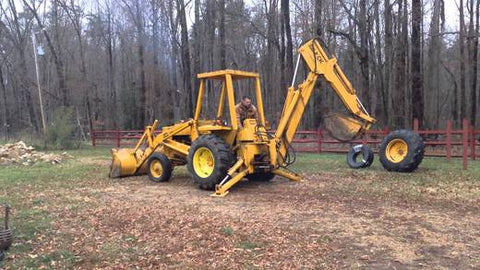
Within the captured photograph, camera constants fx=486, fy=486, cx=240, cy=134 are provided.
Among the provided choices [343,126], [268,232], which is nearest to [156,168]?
[343,126]

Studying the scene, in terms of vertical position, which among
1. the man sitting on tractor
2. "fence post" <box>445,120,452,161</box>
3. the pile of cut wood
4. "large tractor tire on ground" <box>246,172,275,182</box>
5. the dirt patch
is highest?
the man sitting on tractor

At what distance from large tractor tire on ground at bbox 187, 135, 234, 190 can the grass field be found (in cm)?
33

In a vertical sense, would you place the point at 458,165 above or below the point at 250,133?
below

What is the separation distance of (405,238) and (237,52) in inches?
1524

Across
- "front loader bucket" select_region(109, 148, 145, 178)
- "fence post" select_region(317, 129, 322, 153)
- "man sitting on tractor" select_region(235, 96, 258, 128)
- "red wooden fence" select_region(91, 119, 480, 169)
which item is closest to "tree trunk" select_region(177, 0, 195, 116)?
"red wooden fence" select_region(91, 119, 480, 169)

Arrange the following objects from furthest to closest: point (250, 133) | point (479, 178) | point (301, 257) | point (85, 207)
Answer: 1. point (479, 178)
2. point (250, 133)
3. point (85, 207)
4. point (301, 257)

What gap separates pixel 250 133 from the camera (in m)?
9.99

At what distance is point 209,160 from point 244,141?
84 centimetres

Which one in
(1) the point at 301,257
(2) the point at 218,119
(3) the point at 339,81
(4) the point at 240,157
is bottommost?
(1) the point at 301,257

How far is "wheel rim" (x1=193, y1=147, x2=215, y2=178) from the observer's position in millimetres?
10070

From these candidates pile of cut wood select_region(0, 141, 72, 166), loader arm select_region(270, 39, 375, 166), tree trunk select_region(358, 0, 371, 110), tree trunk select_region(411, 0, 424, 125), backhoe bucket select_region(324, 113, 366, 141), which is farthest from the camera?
tree trunk select_region(358, 0, 371, 110)

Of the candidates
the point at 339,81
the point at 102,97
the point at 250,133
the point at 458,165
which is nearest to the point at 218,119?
the point at 250,133

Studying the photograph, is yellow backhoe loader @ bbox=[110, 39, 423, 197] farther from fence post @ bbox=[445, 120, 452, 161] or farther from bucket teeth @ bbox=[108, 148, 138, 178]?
fence post @ bbox=[445, 120, 452, 161]

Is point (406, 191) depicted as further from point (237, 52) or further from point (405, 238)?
point (237, 52)
